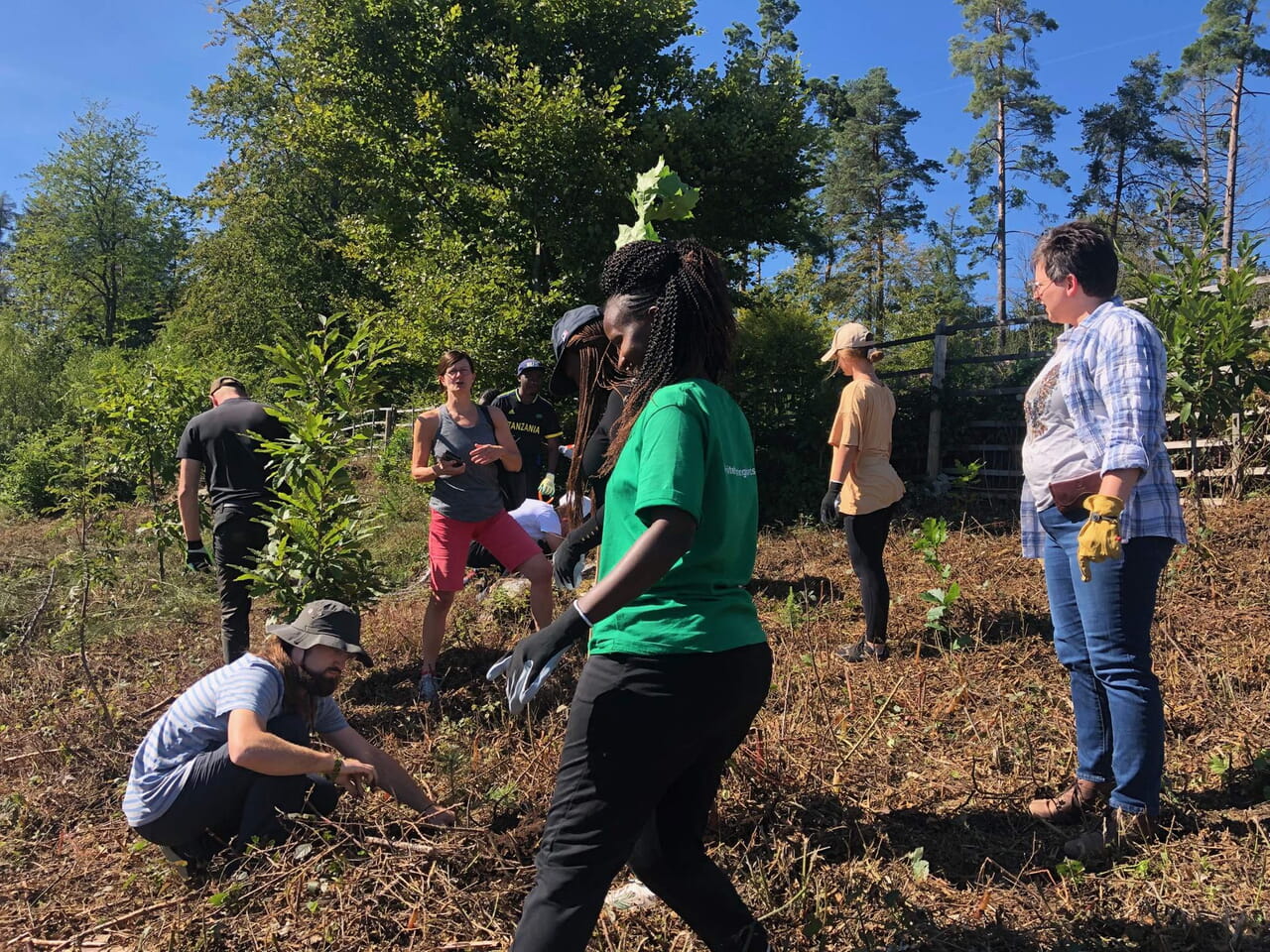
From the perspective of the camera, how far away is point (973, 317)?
27.3 m

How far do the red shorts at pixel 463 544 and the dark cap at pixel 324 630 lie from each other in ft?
3.89

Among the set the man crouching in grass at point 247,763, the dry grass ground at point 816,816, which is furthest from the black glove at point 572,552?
the man crouching in grass at point 247,763

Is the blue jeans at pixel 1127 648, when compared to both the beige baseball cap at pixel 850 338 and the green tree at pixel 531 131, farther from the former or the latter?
the green tree at pixel 531 131

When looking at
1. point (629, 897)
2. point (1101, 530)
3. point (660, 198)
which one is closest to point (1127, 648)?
point (1101, 530)

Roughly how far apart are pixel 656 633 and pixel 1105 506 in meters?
1.34

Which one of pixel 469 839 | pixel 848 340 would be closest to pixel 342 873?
pixel 469 839

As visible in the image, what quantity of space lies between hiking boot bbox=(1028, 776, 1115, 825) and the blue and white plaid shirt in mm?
894

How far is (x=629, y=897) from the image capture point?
2.46m

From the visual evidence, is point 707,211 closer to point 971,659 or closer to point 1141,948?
point 971,659

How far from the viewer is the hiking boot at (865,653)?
4285 millimetres

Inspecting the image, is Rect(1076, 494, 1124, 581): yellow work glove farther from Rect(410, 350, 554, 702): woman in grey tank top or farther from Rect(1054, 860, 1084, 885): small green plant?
Rect(410, 350, 554, 702): woman in grey tank top

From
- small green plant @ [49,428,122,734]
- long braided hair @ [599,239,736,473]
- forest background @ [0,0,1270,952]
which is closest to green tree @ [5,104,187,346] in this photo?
forest background @ [0,0,1270,952]

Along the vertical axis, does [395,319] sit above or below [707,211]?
below

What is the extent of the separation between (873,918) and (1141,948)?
2.09 ft
